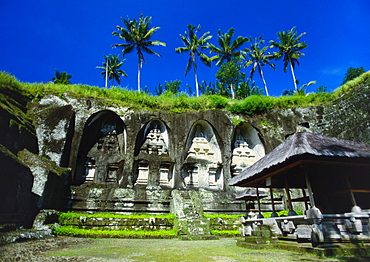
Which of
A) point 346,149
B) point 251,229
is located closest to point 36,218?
point 251,229

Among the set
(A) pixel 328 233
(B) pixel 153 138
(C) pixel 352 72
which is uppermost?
(C) pixel 352 72

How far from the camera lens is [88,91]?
17.2 metres

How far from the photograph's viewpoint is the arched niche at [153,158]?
16.3m

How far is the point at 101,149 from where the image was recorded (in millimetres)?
17031

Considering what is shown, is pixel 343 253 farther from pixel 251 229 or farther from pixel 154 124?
pixel 154 124

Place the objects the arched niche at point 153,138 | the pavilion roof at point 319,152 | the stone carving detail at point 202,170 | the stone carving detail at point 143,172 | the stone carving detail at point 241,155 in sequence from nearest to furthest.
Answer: the pavilion roof at point 319,152 < the stone carving detail at point 143,172 < the stone carving detail at point 202,170 < the arched niche at point 153,138 < the stone carving detail at point 241,155

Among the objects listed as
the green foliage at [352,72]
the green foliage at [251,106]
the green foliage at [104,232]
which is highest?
the green foliage at [352,72]

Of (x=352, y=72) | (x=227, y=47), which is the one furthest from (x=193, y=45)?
(x=352, y=72)

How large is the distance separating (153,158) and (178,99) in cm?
529

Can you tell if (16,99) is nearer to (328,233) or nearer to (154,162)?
(154,162)

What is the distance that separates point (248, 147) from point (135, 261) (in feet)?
53.2

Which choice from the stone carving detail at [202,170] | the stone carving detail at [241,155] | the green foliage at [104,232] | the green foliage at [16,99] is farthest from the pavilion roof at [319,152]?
the green foliage at [16,99]

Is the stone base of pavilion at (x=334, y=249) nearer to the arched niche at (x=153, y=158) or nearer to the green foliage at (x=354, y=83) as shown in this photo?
the arched niche at (x=153, y=158)

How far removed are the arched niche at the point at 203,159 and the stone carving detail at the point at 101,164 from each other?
5012 mm
